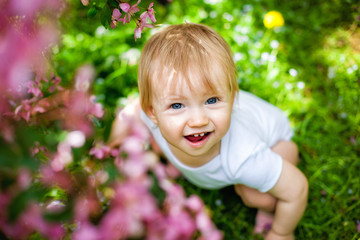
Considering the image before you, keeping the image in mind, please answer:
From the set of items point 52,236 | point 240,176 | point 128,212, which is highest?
point 128,212

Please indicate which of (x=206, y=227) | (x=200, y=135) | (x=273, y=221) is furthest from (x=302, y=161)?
(x=206, y=227)

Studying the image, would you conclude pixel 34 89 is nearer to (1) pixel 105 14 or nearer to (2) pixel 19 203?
(1) pixel 105 14

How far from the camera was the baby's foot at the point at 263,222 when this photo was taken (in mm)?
1854

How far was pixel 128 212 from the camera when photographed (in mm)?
680

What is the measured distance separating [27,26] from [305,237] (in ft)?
5.79

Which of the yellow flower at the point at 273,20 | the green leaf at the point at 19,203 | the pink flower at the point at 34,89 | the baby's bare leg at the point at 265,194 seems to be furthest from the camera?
the yellow flower at the point at 273,20

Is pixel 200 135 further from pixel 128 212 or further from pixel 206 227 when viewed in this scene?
pixel 128 212

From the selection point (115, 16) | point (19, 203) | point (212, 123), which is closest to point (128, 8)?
point (115, 16)

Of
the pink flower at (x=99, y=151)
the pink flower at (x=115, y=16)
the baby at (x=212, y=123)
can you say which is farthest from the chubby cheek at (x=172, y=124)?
the pink flower at (x=115, y=16)

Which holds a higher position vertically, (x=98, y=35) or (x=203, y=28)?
(x=203, y=28)

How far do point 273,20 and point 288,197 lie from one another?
162cm

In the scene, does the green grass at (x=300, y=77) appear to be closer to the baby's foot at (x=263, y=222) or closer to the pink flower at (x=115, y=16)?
the baby's foot at (x=263, y=222)

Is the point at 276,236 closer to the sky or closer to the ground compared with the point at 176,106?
closer to the ground

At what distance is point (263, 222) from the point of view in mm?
1885
